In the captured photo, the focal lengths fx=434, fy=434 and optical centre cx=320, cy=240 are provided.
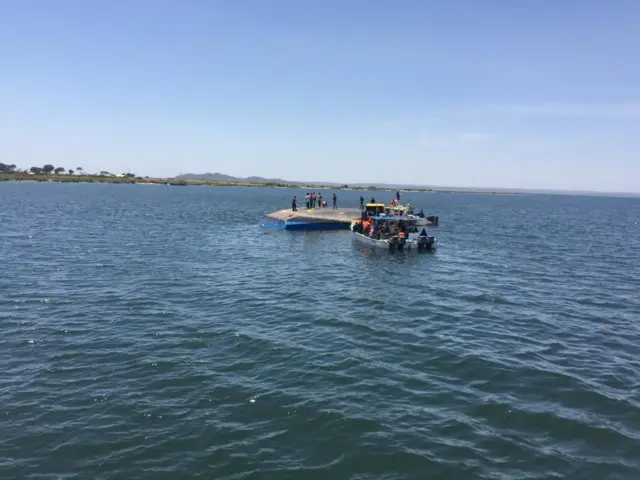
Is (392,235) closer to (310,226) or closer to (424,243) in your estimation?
(424,243)

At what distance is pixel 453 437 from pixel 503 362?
5.72 metres

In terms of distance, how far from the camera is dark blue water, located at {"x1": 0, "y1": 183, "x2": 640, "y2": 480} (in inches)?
412

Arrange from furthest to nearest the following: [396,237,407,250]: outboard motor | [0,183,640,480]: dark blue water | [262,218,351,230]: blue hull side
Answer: [262,218,351,230]: blue hull side, [396,237,407,250]: outboard motor, [0,183,640,480]: dark blue water

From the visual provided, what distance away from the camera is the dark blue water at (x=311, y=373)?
412 inches

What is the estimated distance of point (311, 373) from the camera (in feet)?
48.1

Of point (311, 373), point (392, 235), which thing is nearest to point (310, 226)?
point (392, 235)

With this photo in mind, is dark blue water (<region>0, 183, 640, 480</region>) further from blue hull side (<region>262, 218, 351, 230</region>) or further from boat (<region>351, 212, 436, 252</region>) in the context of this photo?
blue hull side (<region>262, 218, 351, 230</region>)

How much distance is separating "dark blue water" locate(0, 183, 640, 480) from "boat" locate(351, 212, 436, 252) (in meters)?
10.8

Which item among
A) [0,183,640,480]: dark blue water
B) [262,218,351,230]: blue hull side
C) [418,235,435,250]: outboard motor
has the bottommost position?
[0,183,640,480]: dark blue water

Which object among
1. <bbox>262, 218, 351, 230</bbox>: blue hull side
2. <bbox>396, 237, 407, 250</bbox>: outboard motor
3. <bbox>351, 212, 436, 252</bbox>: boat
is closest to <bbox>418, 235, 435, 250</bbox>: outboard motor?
<bbox>351, 212, 436, 252</bbox>: boat

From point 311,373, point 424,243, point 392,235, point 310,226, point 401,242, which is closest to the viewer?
point 311,373

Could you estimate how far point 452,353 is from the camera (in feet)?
54.9

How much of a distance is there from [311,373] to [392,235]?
30.5 m

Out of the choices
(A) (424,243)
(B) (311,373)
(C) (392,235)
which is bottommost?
(B) (311,373)
